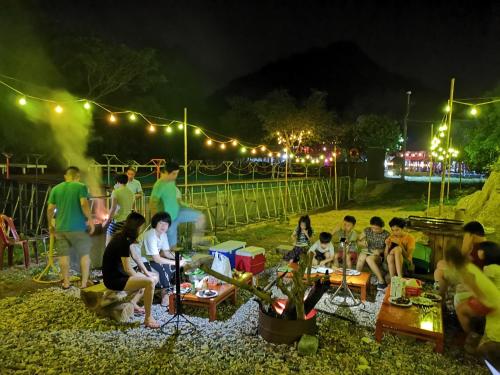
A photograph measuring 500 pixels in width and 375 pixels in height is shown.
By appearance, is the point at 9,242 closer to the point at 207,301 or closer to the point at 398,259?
the point at 207,301

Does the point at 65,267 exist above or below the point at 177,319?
above

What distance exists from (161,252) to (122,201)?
4.58 ft

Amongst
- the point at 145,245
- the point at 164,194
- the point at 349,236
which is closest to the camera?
the point at 145,245

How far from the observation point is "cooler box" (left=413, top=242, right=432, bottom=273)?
264 inches

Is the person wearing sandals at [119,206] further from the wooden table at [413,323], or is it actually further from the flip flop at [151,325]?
the wooden table at [413,323]

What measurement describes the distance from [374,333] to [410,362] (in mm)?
689

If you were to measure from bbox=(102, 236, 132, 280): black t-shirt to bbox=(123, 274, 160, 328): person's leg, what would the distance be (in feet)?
0.46

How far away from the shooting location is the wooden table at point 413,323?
4.08m

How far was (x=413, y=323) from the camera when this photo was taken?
4.21 meters

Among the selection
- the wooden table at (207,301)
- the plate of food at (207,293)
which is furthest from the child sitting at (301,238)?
the plate of food at (207,293)

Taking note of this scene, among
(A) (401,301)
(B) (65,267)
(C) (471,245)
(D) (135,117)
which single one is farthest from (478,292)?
(D) (135,117)

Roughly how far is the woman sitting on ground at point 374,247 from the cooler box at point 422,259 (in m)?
0.76

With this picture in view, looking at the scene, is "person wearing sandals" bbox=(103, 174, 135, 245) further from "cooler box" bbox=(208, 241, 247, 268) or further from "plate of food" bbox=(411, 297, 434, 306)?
"plate of food" bbox=(411, 297, 434, 306)

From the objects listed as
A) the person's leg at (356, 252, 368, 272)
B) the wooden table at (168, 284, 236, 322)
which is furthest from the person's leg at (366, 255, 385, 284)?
the wooden table at (168, 284, 236, 322)
